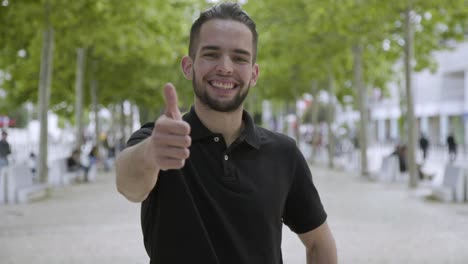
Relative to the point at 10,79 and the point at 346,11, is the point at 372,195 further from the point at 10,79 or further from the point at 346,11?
the point at 10,79

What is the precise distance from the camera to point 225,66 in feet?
7.08

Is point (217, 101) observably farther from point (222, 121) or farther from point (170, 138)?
point (170, 138)

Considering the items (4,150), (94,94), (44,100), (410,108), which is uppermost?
(94,94)

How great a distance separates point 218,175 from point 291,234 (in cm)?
846

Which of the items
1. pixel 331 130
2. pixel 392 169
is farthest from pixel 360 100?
pixel 331 130

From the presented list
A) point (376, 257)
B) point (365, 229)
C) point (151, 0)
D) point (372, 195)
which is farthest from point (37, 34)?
point (376, 257)

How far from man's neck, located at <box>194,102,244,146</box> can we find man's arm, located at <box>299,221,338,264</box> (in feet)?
1.51

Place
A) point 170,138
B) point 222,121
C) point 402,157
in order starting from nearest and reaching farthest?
point 170,138, point 222,121, point 402,157

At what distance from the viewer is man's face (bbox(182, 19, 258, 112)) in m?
2.18

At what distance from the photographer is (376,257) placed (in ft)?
27.4

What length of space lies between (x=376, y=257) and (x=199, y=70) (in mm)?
6608

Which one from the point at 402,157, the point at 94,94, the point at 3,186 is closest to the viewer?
the point at 3,186

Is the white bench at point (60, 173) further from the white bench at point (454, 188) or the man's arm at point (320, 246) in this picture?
the man's arm at point (320, 246)

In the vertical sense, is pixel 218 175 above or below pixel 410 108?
below
